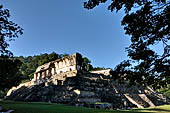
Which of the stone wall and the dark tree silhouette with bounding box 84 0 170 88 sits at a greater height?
the stone wall

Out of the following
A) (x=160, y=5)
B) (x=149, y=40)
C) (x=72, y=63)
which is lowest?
(x=149, y=40)

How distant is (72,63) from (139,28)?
26.4 m

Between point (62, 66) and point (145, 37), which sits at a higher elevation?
point (62, 66)

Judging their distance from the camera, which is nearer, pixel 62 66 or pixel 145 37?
pixel 145 37

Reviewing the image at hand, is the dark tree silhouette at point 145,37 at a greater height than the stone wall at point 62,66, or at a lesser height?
lesser

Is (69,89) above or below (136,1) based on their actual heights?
below

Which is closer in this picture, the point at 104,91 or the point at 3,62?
the point at 3,62

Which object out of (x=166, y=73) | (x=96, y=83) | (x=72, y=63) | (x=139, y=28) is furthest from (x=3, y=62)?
(x=72, y=63)

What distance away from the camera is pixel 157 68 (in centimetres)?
535

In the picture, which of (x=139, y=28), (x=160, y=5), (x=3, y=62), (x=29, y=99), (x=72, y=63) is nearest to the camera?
(x=160, y=5)

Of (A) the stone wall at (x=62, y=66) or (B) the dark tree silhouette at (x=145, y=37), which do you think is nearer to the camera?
(B) the dark tree silhouette at (x=145, y=37)

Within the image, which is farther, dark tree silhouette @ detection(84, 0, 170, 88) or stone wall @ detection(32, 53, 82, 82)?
stone wall @ detection(32, 53, 82, 82)

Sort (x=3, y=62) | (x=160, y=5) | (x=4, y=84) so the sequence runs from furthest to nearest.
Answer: (x=4, y=84) < (x=3, y=62) < (x=160, y=5)

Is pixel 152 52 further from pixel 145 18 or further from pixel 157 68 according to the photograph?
pixel 145 18
